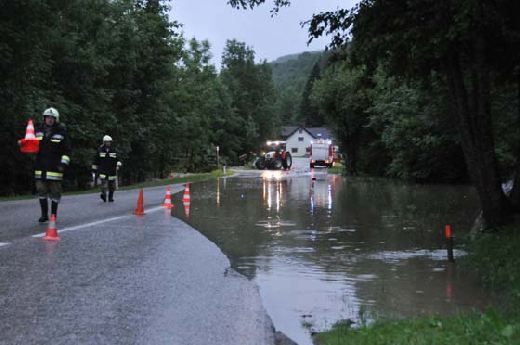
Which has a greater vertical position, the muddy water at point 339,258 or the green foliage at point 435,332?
the green foliage at point 435,332

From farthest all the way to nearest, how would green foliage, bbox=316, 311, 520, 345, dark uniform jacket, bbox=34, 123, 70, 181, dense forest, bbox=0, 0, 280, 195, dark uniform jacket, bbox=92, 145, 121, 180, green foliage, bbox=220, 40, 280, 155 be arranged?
green foliage, bbox=220, 40, 280, 155
dense forest, bbox=0, 0, 280, 195
dark uniform jacket, bbox=92, 145, 121, 180
dark uniform jacket, bbox=34, 123, 70, 181
green foliage, bbox=316, 311, 520, 345

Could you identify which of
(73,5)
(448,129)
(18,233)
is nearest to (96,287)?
(18,233)

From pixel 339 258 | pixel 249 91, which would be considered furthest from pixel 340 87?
pixel 249 91

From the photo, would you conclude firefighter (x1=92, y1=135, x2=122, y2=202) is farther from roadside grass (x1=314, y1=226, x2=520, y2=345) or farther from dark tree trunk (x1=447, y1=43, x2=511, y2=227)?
roadside grass (x1=314, y1=226, x2=520, y2=345)

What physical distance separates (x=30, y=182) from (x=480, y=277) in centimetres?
2778

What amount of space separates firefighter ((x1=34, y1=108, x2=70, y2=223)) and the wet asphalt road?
0.64 m

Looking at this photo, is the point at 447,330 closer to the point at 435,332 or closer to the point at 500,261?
the point at 435,332

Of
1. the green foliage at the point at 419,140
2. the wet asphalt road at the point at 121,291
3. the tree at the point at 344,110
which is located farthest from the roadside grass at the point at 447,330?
the tree at the point at 344,110

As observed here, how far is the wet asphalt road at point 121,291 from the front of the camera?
18.3ft

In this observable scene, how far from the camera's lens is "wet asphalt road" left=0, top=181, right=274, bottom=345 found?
220 inches

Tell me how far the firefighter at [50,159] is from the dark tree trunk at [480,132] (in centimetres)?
729

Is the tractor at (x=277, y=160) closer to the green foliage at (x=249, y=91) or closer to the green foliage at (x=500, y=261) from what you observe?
the green foliage at (x=249, y=91)

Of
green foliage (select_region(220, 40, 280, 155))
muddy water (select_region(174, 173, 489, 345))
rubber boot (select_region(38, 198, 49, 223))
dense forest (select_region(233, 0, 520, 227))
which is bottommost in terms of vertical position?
muddy water (select_region(174, 173, 489, 345))

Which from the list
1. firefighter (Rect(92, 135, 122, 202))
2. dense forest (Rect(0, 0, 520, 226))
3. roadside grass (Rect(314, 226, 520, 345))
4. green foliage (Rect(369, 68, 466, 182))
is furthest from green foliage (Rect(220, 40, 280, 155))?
roadside grass (Rect(314, 226, 520, 345))
